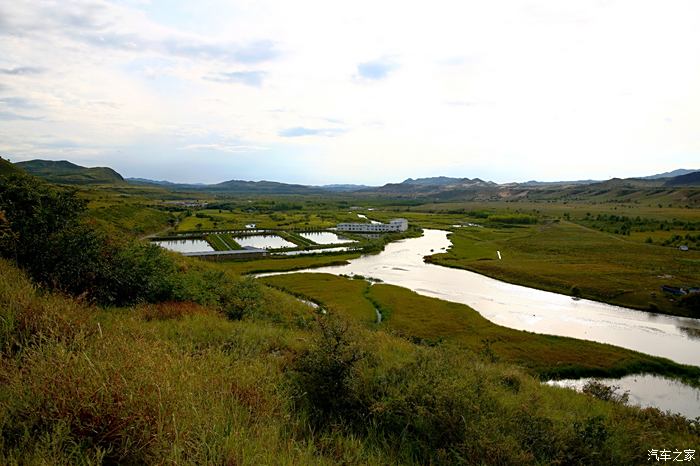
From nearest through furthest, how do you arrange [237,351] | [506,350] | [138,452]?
[138,452] < [237,351] < [506,350]

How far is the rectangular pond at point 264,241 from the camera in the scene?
64.5m

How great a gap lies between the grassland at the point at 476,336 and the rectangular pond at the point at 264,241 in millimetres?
26424

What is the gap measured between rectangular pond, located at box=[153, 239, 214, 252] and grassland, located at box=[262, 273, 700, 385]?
25.2m

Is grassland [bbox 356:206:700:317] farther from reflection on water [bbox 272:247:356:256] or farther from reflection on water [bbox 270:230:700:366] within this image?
reflection on water [bbox 272:247:356:256]

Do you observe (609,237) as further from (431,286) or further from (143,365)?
(143,365)

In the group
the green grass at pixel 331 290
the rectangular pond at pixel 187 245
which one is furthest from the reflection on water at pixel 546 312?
the rectangular pond at pixel 187 245

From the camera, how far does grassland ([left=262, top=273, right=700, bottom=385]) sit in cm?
2114

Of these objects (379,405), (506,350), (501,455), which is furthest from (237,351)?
(506,350)

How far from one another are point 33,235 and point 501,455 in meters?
12.2

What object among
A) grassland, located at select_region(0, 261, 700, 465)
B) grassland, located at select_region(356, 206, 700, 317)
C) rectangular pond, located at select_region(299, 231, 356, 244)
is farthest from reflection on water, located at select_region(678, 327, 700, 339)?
rectangular pond, located at select_region(299, 231, 356, 244)

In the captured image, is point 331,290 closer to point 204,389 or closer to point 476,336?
point 476,336

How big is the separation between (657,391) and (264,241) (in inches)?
2347

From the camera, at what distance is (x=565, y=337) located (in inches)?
998

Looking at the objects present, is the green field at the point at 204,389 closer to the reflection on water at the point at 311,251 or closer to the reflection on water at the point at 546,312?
the reflection on water at the point at 546,312
